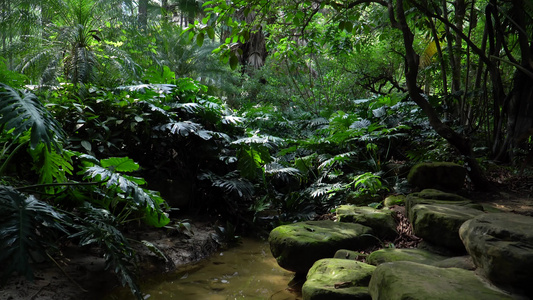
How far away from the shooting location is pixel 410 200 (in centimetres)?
326

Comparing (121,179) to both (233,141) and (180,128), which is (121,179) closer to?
(180,128)

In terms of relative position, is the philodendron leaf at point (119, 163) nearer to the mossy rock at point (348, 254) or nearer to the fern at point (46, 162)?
the fern at point (46, 162)

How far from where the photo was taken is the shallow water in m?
2.76

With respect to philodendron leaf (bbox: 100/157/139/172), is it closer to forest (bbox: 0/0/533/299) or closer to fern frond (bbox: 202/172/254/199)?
forest (bbox: 0/0/533/299)

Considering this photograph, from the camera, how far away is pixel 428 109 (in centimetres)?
370

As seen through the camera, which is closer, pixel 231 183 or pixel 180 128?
pixel 180 128

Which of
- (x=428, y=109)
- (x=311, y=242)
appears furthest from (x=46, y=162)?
(x=428, y=109)

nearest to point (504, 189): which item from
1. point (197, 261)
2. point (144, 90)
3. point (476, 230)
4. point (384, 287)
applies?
point (476, 230)

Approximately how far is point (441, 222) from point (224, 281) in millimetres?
1827

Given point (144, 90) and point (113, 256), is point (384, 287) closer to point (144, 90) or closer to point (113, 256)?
point (113, 256)

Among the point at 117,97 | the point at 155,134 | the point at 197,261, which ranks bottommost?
the point at 197,261

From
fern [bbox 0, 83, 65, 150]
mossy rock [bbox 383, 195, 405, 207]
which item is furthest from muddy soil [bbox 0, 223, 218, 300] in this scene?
mossy rock [bbox 383, 195, 405, 207]

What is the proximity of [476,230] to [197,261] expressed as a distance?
2616 millimetres

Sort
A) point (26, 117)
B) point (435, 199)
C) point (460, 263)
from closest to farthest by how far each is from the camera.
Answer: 1. point (26, 117)
2. point (460, 263)
3. point (435, 199)
